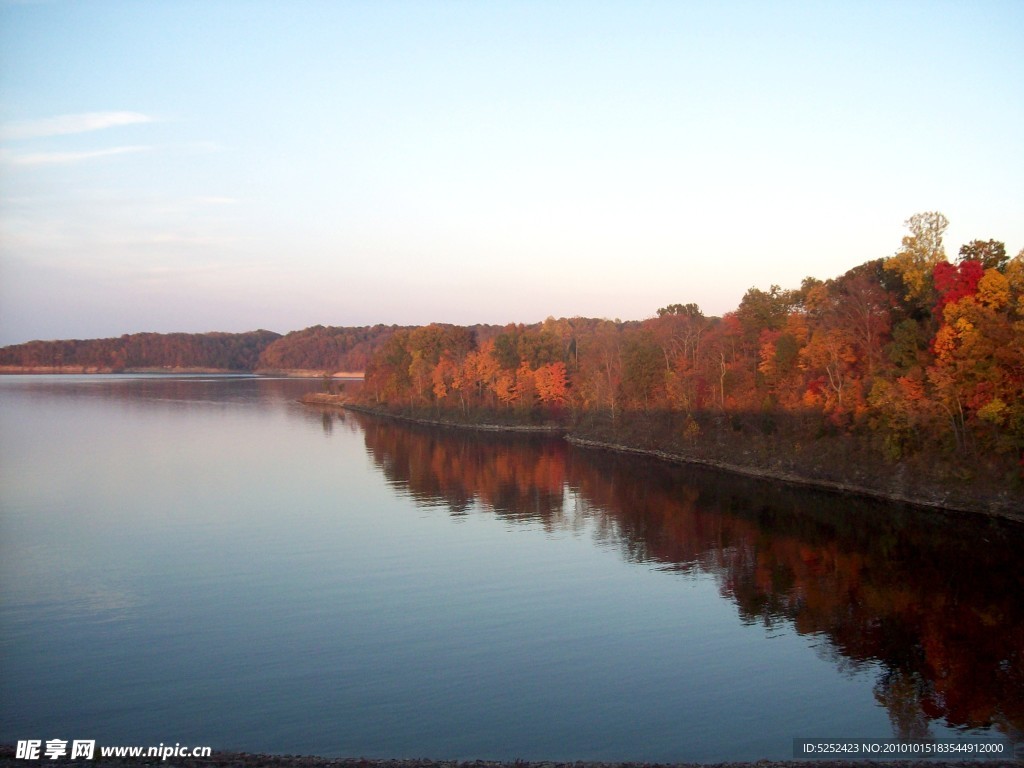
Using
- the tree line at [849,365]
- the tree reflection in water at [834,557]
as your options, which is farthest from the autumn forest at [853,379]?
the tree reflection in water at [834,557]

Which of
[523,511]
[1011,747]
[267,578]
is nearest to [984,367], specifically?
[523,511]

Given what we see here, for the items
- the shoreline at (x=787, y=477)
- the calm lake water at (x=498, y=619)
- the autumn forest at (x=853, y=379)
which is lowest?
the calm lake water at (x=498, y=619)

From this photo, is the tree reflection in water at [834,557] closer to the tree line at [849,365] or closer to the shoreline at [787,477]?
the shoreline at [787,477]

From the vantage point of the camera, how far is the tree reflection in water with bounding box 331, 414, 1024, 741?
50.8ft

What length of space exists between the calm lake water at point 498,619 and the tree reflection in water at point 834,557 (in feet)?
0.36

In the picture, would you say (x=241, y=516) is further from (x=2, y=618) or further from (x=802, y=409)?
(x=802, y=409)

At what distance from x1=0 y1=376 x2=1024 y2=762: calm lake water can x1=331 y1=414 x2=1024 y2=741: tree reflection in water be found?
0.11 meters

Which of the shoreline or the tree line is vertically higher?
the tree line

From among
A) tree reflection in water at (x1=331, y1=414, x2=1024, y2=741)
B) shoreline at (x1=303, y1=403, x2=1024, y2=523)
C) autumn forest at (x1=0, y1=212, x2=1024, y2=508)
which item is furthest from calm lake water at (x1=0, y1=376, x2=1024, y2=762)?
autumn forest at (x1=0, y1=212, x2=1024, y2=508)

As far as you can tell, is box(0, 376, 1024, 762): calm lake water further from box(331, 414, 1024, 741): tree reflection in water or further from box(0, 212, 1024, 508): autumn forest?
box(0, 212, 1024, 508): autumn forest

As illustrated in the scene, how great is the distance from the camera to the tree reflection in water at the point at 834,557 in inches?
609

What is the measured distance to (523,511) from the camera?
3431 cm

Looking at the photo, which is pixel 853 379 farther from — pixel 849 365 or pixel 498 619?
pixel 498 619

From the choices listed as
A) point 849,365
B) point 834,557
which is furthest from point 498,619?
point 849,365
